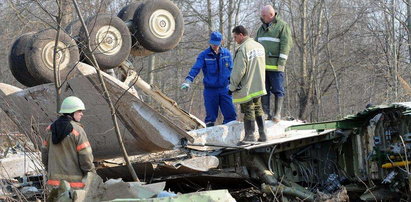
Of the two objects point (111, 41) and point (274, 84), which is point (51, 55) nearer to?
point (111, 41)

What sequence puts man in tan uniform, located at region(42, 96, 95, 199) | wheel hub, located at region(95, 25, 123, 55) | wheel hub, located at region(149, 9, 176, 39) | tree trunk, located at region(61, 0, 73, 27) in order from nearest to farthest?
man in tan uniform, located at region(42, 96, 95, 199) → tree trunk, located at region(61, 0, 73, 27) → wheel hub, located at region(95, 25, 123, 55) → wheel hub, located at region(149, 9, 176, 39)

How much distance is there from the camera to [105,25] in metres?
8.33

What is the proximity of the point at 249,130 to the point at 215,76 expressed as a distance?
1832 millimetres

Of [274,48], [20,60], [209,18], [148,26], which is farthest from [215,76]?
[209,18]

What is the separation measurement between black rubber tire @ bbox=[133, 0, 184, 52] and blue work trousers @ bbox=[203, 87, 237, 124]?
1007 mm

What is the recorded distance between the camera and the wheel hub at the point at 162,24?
9211 mm

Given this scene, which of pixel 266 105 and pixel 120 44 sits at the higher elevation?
pixel 120 44

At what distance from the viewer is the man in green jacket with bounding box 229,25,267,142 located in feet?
24.6

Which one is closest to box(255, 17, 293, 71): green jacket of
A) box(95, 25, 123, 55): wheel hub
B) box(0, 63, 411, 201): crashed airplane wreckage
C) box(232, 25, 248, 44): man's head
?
box(0, 63, 411, 201): crashed airplane wreckage

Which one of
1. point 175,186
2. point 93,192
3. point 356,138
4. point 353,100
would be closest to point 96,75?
point 175,186

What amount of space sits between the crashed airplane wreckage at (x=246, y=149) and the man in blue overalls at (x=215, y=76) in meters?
1.22

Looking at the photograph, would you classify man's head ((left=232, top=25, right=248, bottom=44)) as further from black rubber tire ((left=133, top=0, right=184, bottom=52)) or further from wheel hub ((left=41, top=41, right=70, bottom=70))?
wheel hub ((left=41, top=41, right=70, bottom=70))

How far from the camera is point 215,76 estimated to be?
9.16 meters

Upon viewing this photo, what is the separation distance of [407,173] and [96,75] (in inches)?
144
